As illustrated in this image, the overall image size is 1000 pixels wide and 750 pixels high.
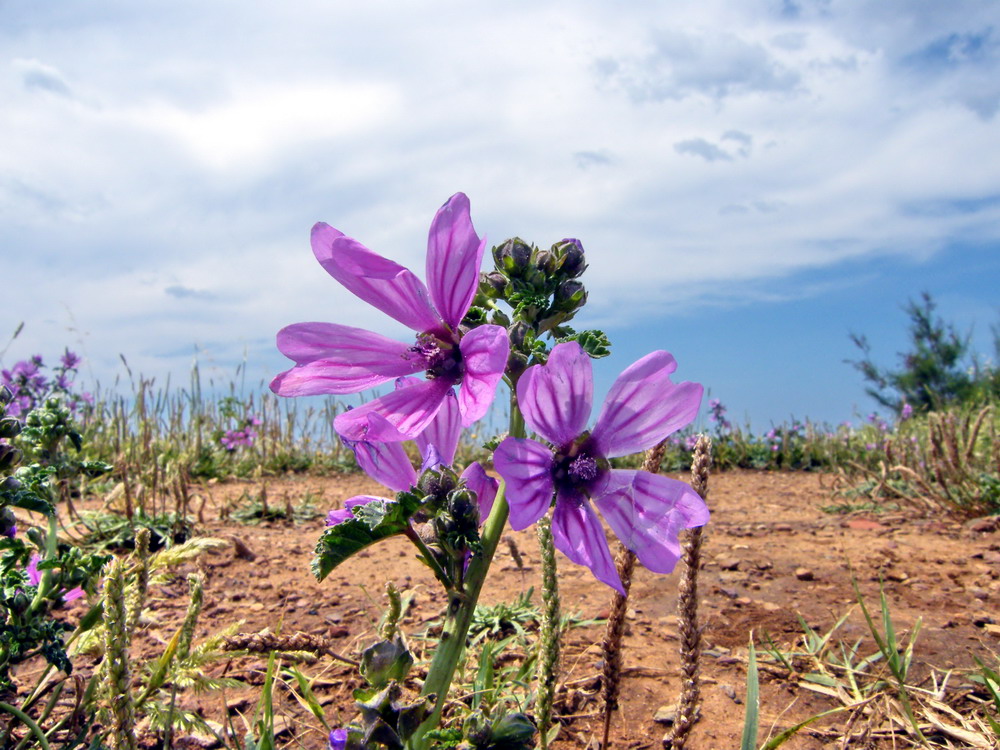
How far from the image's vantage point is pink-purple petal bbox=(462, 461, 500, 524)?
128 cm

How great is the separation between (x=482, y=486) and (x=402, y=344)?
287mm

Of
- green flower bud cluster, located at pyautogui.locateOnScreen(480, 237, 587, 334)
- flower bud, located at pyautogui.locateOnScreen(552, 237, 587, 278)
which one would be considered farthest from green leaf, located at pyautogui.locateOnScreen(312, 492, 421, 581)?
flower bud, located at pyautogui.locateOnScreen(552, 237, 587, 278)

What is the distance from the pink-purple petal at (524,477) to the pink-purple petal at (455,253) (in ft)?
0.91

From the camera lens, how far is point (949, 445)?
5301mm

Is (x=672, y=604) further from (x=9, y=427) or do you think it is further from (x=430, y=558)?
(x=9, y=427)

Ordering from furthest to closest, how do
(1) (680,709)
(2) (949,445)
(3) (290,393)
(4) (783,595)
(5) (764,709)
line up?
(2) (949,445), (4) (783,595), (5) (764,709), (1) (680,709), (3) (290,393)

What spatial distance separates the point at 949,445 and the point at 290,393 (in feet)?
17.4

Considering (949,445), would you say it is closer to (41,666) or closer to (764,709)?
(764,709)

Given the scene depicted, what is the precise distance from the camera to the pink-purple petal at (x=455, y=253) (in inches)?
47.9

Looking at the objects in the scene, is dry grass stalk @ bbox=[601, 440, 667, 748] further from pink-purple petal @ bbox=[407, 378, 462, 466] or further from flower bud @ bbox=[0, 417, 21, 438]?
flower bud @ bbox=[0, 417, 21, 438]

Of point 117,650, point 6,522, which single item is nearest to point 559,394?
point 117,650

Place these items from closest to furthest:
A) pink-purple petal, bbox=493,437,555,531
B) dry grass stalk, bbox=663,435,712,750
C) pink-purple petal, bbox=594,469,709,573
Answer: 1. pink-purple petal, bbox=493,437,555,531
2. pink-purple petal, bbox=594,469,709,573
3. dry grass stalk, bbox=663,435,712,750

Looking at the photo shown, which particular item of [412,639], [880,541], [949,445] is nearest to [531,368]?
[412,639]

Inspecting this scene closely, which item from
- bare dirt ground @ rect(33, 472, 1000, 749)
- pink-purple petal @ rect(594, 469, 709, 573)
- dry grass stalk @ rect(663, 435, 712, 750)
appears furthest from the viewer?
bare dirt ground @ rect(33, 472, 1000, 749)
